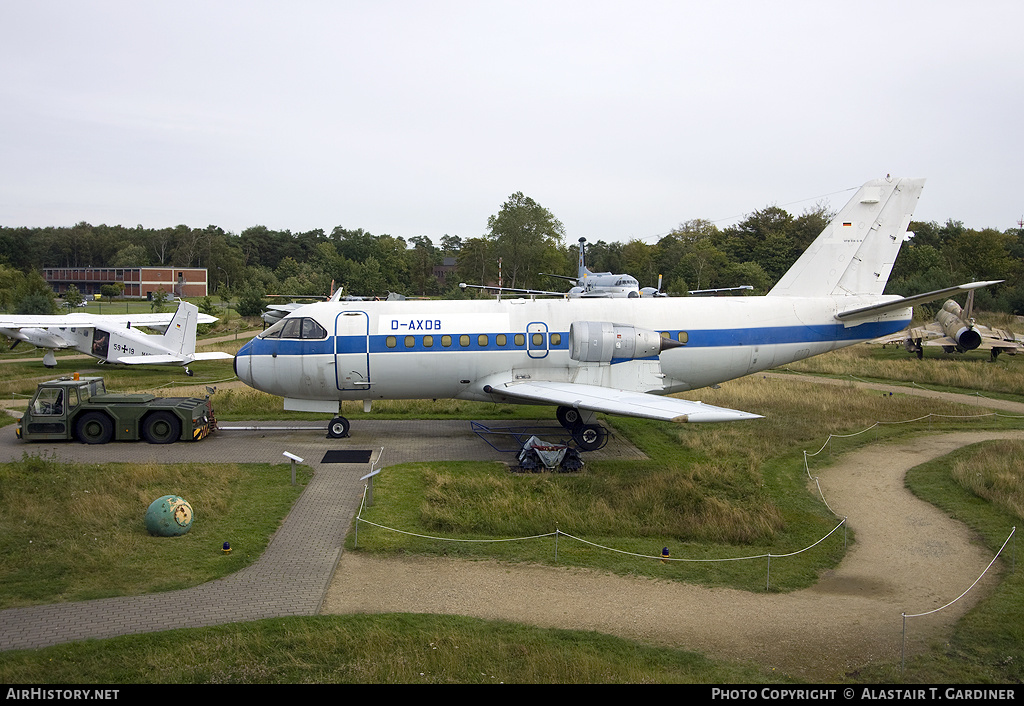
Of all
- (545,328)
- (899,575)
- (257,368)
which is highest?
(545,328)

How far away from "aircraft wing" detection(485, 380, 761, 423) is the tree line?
Result: 116ft

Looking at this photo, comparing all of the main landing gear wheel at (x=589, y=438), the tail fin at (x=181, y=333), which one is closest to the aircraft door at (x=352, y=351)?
the main landing gear wheel at (x=589, y=438)

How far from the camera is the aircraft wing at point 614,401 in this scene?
14469 millimetres

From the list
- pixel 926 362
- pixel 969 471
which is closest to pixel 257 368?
pixel 969 471

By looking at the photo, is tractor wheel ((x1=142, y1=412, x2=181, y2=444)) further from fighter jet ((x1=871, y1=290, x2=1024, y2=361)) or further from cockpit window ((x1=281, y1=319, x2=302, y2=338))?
fighter jet ((x1=871, y1=290, x2=1024, y2=361))

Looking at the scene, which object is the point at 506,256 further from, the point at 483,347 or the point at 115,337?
the point at 483,347

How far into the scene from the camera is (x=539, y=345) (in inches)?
757

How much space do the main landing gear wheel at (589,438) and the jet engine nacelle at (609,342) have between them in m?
1.87

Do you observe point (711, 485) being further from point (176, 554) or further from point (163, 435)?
point (163, 435)

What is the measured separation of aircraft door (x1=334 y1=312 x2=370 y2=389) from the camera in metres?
19.1

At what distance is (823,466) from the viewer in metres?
18.2

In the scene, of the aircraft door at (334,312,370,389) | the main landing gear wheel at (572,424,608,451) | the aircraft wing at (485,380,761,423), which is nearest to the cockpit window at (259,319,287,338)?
the aircraft door at (334,312,370,389)

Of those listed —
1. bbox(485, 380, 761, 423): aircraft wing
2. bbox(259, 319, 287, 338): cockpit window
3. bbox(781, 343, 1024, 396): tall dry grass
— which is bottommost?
bbox(781, 343, 1024, 396): tall dry grass
